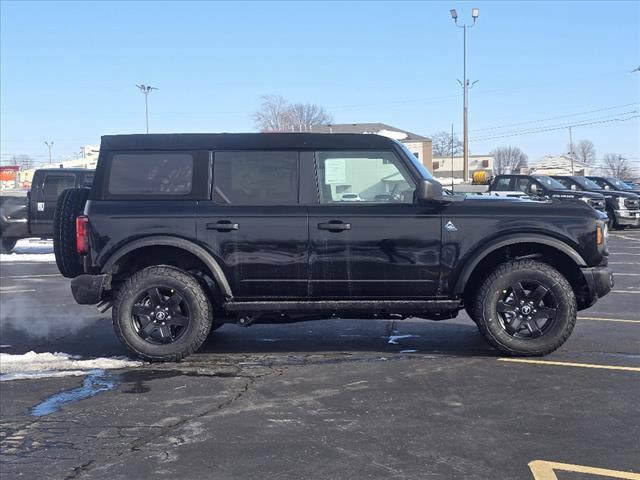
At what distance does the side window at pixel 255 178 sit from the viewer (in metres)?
5.98

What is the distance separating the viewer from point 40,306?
9.33m

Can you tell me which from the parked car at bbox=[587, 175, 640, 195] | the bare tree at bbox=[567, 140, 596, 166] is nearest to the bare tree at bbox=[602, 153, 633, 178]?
→ the bare tree at bbox=[567, 140, 596, 166]

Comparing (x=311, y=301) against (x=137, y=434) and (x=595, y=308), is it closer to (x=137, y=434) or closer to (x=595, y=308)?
(x=137, y=434)

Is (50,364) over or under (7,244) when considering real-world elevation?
under

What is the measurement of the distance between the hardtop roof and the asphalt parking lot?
199 cm

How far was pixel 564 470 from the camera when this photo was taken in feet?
11.8

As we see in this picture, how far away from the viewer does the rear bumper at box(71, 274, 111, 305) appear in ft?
19.3

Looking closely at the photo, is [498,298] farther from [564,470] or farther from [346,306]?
[564,470]

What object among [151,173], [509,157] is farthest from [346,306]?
[509,157]

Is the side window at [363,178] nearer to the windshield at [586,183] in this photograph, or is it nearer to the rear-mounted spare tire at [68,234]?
the rear-mounted spare tire at [68,234]

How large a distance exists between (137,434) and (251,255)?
207 centimetres

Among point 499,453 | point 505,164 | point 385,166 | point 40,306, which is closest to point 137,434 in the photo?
point 499,453

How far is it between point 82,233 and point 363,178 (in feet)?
8.52

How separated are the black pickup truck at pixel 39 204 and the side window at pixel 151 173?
9215mm
